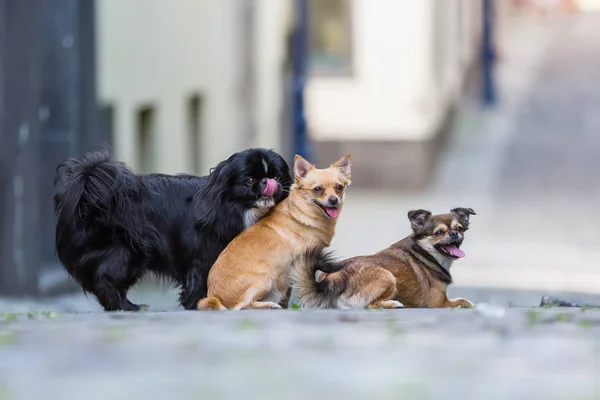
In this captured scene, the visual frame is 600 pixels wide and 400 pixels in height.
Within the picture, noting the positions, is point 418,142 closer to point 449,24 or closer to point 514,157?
point 514,157

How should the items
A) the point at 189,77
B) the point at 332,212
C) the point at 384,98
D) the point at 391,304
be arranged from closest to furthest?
the point at 332,212
the point at 391,304
the point at 189,77
the point at 384,98

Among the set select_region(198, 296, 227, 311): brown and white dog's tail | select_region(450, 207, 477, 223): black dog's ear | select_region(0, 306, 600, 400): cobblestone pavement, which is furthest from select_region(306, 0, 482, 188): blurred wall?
select_region(0, 306, 600, 400): cobblestone pavement

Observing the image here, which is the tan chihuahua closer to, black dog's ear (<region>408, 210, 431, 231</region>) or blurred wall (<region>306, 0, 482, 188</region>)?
black dog's ear (<region>408, 210, 431, 231</region>)

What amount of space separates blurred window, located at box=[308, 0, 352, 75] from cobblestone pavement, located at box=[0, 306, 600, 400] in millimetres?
17326

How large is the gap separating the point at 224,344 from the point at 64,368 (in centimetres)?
76

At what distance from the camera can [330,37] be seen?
24.8 metres

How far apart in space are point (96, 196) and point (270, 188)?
0.81 meters

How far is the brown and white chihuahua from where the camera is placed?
7375 millimetres

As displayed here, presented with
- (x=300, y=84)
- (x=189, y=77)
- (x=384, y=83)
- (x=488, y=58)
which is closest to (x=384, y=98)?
(x=384, y=83)

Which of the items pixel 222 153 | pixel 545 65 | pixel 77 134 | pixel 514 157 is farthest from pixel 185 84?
pixel 545 65

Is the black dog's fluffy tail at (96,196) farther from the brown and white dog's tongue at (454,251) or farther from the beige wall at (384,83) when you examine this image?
the beige wall at (384,83)

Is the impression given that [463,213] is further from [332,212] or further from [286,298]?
[286,298]

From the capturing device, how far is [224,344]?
6059mm

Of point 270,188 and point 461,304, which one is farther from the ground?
point 270,188
